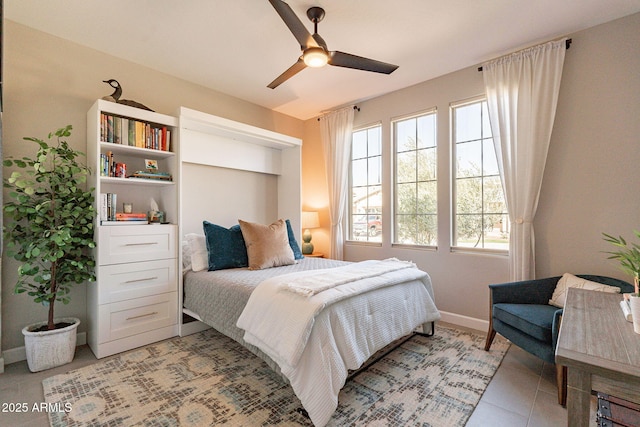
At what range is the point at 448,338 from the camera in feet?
8.98

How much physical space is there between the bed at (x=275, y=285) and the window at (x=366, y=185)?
0.83 m

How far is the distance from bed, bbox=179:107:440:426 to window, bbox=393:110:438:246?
984mm

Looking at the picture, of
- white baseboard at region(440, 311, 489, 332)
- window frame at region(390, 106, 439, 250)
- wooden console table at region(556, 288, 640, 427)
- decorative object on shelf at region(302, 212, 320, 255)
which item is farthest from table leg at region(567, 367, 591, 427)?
decorative object on shelf at region(302, 212, 320, 255)

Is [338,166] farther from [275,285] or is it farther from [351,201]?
[275,285]

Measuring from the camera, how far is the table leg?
2.79ft

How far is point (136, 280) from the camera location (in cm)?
255

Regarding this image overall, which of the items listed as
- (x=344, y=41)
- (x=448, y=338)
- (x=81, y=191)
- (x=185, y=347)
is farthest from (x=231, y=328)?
(x=344, y=41)

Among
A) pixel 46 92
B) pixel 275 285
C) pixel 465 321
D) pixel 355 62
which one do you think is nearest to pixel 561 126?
pixel 355 62

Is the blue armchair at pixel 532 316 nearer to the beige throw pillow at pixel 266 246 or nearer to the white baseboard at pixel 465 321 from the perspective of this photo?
the white baseboard at pixel 465 321

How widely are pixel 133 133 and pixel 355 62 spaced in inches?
83.1

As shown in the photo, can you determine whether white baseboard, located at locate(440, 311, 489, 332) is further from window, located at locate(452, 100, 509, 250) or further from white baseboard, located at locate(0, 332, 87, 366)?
white baseboard, located at locate(0, 332, 87, 366)

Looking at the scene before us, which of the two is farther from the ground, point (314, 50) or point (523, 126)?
point (314, 50)

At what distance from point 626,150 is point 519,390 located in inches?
81.1

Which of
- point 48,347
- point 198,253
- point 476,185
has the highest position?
point 476,185
